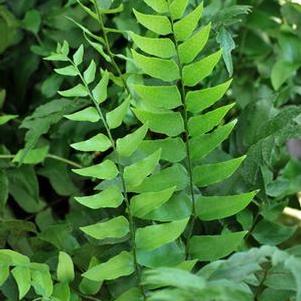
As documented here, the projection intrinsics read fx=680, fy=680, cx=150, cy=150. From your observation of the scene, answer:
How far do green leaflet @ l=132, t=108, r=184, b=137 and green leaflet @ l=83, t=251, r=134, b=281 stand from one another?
0.40ft

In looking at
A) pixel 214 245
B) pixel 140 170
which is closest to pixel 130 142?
pixel 140 170

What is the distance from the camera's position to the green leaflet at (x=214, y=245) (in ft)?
2.06

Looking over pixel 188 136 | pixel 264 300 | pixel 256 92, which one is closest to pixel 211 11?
pixel 256 92

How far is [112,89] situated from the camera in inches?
33.6

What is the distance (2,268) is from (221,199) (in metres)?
0.22

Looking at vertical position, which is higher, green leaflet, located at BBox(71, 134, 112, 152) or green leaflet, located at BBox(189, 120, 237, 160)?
green leaflet, located at BBox(71, 134, 112, 152)

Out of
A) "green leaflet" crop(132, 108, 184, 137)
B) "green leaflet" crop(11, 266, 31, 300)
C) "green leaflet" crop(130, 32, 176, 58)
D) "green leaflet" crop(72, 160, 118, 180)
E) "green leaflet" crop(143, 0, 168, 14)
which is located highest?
"green leaflet" crop(143, 0, 168, 14)

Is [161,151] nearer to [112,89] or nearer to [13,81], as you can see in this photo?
[112,89]

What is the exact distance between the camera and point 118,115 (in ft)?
2.06

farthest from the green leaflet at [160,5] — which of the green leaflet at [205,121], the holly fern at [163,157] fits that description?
the green leaflet at [205,121]

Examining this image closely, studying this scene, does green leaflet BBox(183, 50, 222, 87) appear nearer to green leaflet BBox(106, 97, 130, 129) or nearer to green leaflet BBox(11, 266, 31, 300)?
green leaflet BBox(106, 97, 130, 129)

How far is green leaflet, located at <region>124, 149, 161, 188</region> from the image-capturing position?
608 mm

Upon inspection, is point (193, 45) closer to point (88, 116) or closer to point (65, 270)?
point (88, 116)

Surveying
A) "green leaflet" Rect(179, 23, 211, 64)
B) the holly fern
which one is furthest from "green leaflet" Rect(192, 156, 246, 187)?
"green leaflet" Rect(179, 23, 211, 64)
